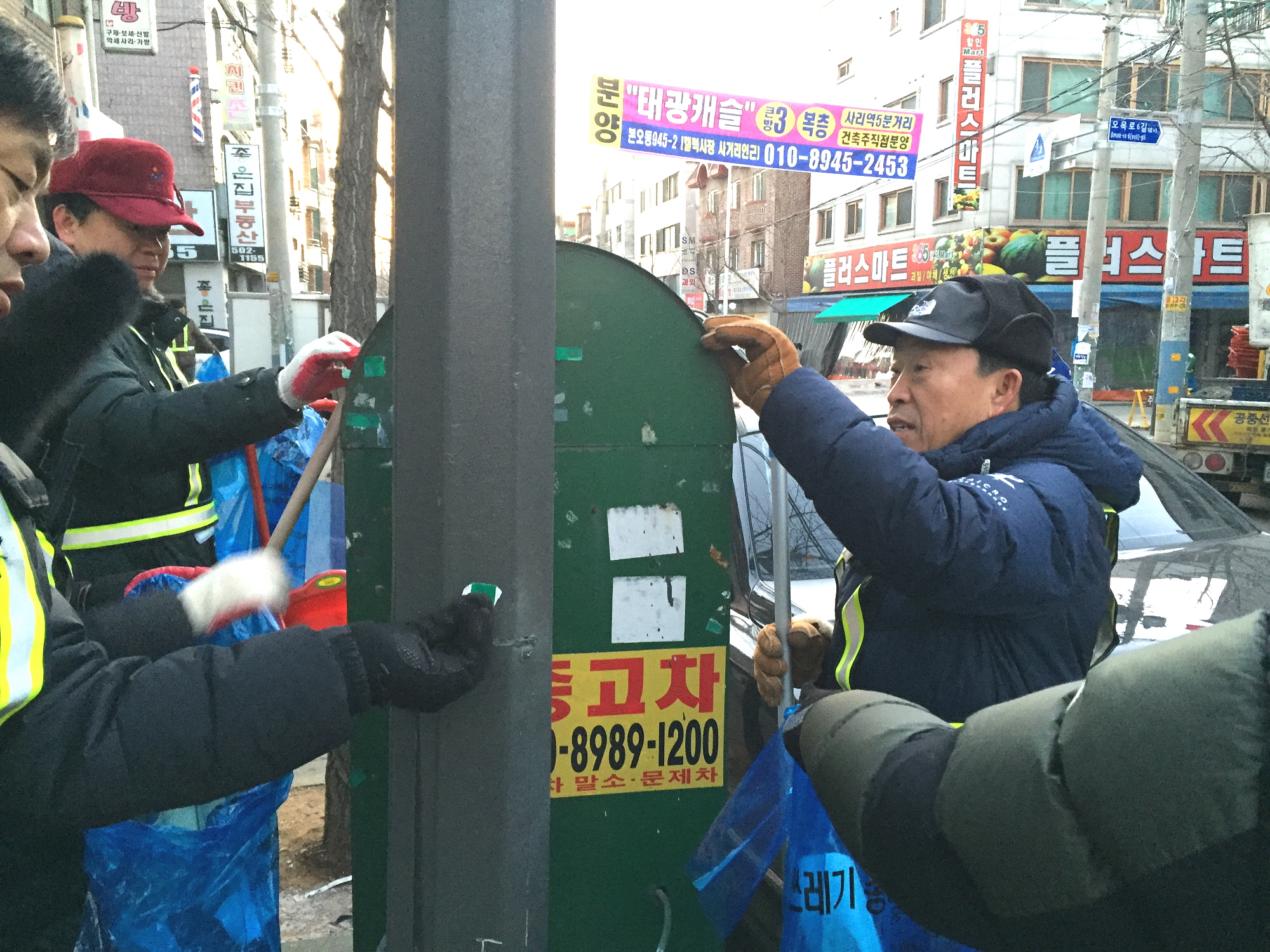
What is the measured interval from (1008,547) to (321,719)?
1057mm

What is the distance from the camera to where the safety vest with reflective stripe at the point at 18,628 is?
103 cm

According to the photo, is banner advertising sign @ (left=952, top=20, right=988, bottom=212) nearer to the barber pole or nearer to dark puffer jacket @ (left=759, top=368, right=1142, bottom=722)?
the barber pole

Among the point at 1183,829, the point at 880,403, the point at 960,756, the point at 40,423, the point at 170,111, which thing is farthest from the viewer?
the point at 170,111

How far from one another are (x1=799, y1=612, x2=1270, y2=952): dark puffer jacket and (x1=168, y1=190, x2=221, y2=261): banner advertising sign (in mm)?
19068

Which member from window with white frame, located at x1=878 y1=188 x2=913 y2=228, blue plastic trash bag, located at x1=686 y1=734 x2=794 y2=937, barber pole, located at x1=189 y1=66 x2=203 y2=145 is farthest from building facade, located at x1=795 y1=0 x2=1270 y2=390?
blue plastic trash bag, located at x1=686 y1=734 x2=794 y2=937

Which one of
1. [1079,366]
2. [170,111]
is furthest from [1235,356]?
[170,111]

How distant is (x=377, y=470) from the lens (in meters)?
1.96

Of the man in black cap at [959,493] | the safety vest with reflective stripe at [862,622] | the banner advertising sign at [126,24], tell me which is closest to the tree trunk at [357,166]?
the man in black cap at [959,493]

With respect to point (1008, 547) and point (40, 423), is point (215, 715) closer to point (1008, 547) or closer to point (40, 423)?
point (40, 423)

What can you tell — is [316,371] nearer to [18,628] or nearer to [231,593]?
[231,593]

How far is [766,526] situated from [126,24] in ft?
44.7

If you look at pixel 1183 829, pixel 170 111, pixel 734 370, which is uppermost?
pixel 170 111

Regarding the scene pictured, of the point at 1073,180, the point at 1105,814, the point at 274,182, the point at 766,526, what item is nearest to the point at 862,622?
the point at 1105,814

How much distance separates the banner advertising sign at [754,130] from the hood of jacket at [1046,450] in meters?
4.30
